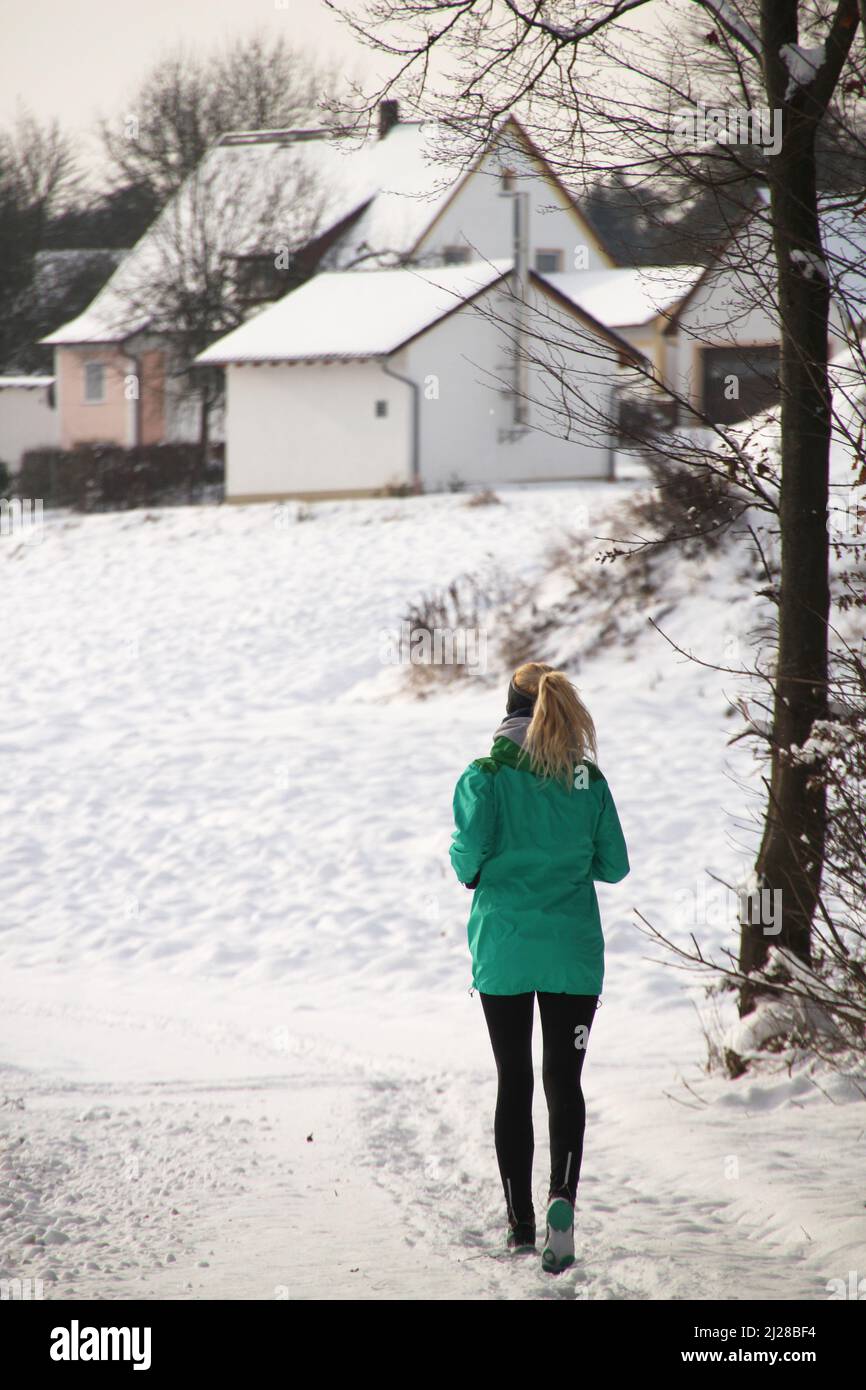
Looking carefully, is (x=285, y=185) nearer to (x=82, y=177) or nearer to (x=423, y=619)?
(x=82, y=177)

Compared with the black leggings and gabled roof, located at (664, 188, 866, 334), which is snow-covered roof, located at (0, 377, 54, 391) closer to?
gabled roof, located at (664, 188, 866, 334)

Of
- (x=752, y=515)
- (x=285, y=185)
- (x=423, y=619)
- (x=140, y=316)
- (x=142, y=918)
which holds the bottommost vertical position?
(x=142, y=918)

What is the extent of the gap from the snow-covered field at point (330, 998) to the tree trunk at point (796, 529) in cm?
88

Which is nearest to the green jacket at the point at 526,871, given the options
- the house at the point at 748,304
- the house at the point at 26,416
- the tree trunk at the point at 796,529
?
the tree trunk at the point at 796,529

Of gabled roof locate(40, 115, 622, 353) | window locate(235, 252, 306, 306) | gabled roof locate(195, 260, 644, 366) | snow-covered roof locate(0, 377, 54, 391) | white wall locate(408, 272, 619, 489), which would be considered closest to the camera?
gabled roof locate(195, 260, 644, 366)

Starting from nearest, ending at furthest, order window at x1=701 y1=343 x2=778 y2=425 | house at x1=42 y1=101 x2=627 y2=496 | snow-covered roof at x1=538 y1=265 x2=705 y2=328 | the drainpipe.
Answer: window at x1=701 y1=343 x2=778 y2=425
the drainpipe
snow-covered roof at x1=538 y1=265 x2=705 y2=328
house at x1=42 y1=101 x2=627 y2=496

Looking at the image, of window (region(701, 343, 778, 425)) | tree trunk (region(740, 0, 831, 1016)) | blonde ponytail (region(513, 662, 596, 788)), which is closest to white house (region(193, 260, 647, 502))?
window (region(701, 343, 778, 425))

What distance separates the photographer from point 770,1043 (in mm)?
7305

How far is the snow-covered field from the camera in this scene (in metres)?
5.35

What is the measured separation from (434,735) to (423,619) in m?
4.49

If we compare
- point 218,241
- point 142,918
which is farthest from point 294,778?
point 218,241

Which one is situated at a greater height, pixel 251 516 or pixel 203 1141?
pixel 251 516

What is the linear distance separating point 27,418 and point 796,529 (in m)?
44.7

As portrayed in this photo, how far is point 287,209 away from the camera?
44.2m
